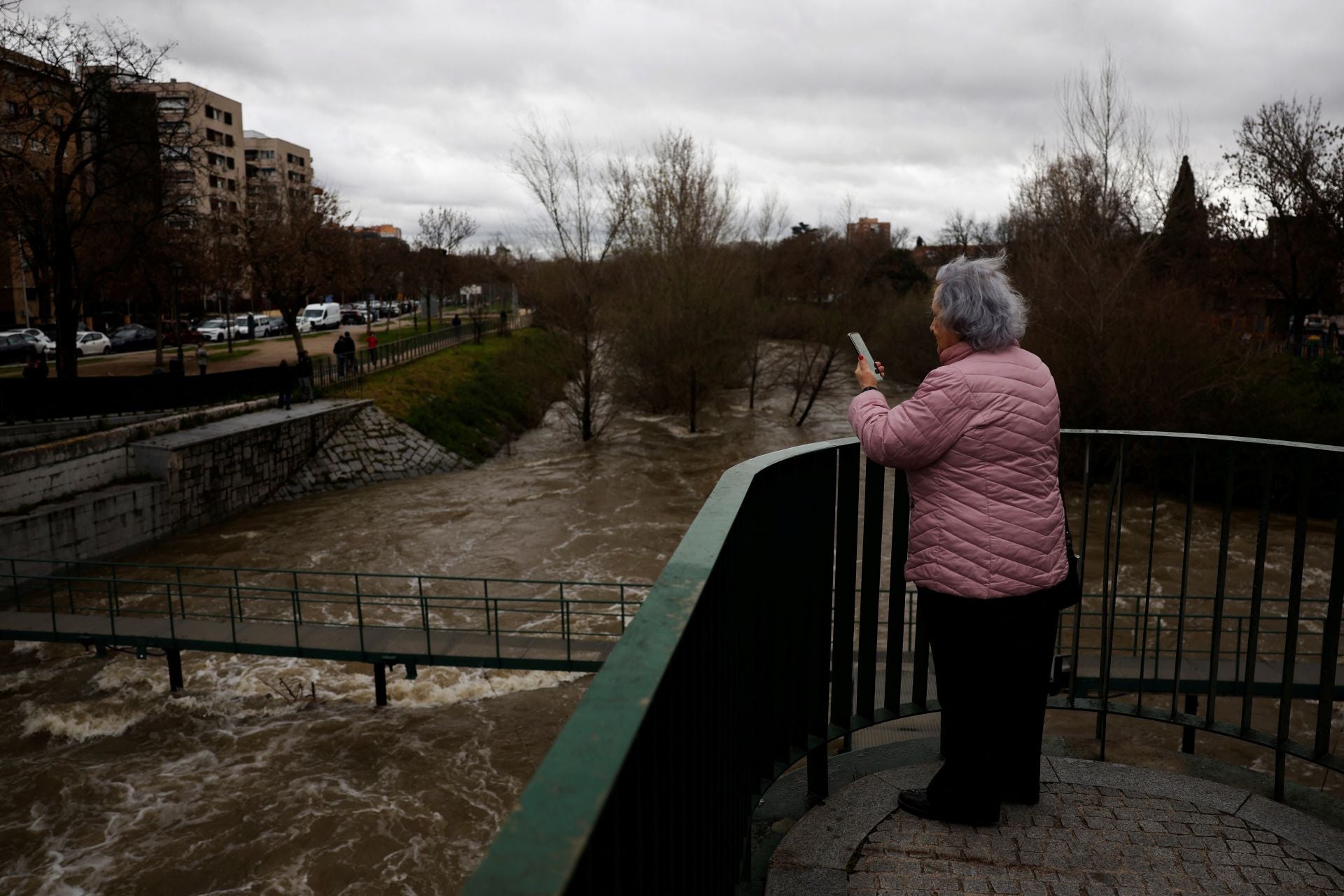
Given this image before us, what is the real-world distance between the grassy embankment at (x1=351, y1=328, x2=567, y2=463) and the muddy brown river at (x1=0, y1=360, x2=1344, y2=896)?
11135 mm

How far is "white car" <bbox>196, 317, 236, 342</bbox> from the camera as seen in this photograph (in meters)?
44.8

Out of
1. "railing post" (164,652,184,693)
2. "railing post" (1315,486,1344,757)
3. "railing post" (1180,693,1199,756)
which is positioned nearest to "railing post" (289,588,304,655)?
"railing post" (164,652,184,693)

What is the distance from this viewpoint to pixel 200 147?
29516 millimetres

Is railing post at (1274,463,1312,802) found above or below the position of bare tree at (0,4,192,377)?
below

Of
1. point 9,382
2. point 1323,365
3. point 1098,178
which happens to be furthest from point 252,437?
point 1323,365

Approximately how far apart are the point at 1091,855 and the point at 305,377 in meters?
29.9

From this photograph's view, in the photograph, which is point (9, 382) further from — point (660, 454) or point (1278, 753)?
point (1278, 753)

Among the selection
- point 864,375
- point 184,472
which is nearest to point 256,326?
point 184,472

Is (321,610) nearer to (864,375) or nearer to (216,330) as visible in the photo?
(864,375)

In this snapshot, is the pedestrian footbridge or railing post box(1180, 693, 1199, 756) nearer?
railing post box(1180, 693, 1199, 756)

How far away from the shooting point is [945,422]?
2730mm

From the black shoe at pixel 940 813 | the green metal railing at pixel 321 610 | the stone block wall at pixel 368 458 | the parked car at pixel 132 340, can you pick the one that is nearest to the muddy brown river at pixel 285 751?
the green metal railing at pixel 321 610

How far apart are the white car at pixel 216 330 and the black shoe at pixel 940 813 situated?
4555 centimetres

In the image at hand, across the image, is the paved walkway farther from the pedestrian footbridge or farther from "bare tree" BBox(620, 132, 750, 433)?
"bare tree" BBox(620, 132, 750, 433)
